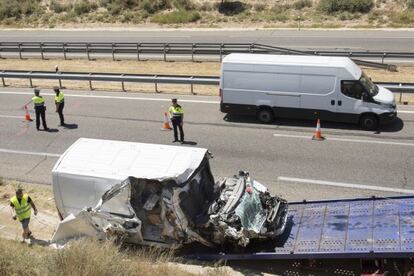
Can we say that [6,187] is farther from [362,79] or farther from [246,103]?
[362,79]

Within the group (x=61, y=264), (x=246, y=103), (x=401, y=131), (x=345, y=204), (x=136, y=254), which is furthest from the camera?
(x=246, y=103)

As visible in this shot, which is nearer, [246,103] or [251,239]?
[251,239]

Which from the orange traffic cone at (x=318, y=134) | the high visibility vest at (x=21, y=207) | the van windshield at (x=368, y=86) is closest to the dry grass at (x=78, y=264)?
the high visibility vest at (x=21, y=207)

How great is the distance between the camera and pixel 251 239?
10.0 meters

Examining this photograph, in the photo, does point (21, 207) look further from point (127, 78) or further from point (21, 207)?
point (127, 78)

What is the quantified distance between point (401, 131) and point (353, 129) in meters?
1.44

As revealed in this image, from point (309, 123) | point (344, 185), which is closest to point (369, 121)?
point (309, 123)

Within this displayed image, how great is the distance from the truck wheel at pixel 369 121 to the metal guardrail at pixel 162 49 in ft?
25.8

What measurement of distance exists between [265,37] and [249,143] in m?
17.9

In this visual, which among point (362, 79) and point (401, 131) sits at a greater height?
point (362, 79)

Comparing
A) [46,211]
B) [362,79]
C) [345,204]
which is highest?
[362,79]

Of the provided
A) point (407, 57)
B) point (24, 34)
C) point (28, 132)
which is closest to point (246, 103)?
point (28, 132)

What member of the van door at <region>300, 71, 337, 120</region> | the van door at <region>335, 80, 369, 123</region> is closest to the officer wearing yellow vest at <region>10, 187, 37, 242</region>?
the van door at <region>300, 71, 337, 120</region>

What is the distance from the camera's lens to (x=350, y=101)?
1659 cm
